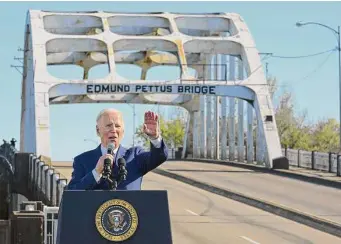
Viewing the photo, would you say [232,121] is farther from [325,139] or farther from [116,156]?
[116,156]

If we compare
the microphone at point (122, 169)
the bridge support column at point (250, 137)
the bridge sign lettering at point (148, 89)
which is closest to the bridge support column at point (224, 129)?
the bridge support column at point (250, 137)

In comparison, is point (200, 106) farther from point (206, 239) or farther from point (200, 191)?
point (206, 239)

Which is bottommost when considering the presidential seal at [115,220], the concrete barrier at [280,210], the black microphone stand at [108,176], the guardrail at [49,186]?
the concrete barrier at [280,210]

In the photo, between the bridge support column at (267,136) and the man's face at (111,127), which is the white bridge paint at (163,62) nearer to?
the bridge support column at (267,136)

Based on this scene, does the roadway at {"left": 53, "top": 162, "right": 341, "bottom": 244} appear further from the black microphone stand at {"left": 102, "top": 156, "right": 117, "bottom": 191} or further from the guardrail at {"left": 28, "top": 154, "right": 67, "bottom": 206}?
the black microphone stand at {"left": 102, "top": 156, "right": 117, "bottom": 191}

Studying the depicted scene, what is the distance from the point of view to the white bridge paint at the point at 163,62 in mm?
48938

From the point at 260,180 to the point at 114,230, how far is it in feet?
107

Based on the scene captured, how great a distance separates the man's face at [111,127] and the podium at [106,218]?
54 cm

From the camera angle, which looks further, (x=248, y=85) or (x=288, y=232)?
(x=248, y=85)

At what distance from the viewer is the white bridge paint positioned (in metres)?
48.9

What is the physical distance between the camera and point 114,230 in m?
5.40

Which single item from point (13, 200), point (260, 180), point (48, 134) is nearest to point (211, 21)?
point (48, 134)

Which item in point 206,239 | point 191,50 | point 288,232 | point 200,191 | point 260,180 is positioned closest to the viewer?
point 206,239

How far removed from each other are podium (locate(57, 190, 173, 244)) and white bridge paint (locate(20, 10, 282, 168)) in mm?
41241
